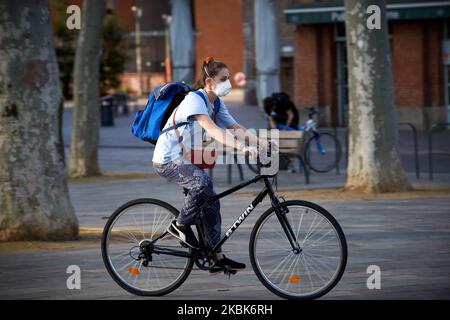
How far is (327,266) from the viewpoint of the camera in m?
7.82

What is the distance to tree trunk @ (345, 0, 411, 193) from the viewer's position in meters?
15.0

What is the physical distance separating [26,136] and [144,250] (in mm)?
3005

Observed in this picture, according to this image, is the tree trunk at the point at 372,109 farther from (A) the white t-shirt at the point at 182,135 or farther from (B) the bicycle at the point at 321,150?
(A) the white t-shirt at the point at 182,135

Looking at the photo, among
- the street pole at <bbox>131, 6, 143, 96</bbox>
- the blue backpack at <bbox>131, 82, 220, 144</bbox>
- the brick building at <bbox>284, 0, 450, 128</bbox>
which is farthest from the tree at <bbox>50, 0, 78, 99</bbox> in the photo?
the blue backpack at <bbox>131, 82, 220, 144</bbox>

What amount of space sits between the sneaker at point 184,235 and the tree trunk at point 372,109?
716 cm

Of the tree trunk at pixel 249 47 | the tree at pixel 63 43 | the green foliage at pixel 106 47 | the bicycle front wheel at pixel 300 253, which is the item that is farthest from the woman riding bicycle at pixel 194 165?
the tree at pixel 63 43

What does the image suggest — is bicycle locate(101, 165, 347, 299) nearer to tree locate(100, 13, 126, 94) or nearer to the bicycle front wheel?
the bicycle front wheel

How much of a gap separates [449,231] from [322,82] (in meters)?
23.6

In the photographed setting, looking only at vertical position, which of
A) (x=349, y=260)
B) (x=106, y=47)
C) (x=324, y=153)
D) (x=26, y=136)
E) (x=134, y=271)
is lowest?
(x=349, y=260)

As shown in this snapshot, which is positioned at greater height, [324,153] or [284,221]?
[284,221]

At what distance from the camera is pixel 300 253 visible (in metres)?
7.94

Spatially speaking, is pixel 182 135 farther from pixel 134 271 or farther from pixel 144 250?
pixel 134 271

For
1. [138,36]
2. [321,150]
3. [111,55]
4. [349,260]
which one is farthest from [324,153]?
[138,36]

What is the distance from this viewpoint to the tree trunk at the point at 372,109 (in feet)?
49.2
